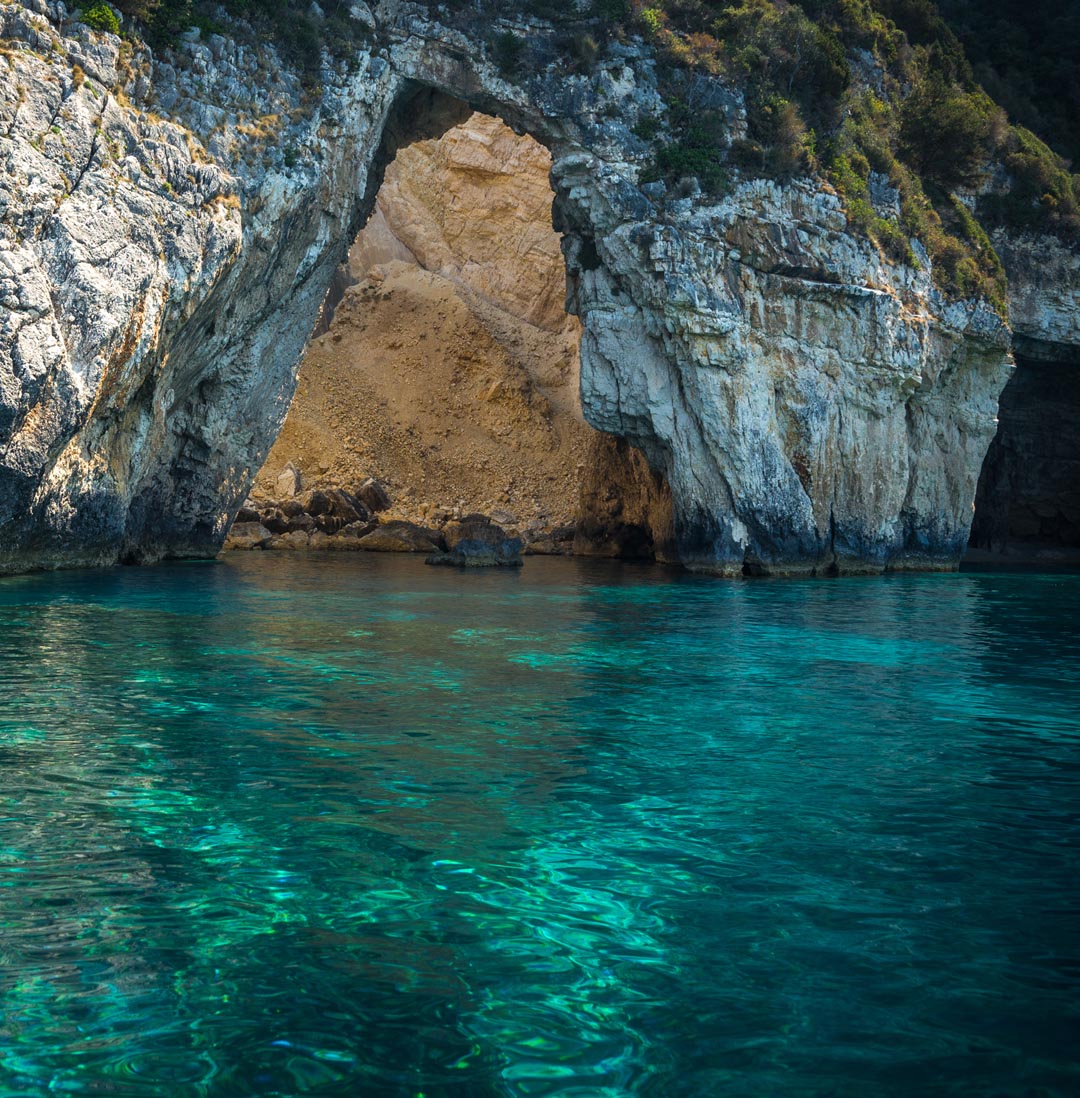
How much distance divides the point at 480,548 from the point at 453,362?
2482cm

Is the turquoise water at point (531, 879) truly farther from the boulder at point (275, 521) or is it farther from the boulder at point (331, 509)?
the boulder at point (331, 509)

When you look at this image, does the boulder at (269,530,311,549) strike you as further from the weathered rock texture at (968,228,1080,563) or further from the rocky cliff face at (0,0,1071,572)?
the weathered rock texture at (968,228,1080,563)

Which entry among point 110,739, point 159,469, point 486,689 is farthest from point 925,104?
point 110,739

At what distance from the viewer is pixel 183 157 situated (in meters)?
24.6

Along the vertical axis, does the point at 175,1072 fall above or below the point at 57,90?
below

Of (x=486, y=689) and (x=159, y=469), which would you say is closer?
(x=486, y=689)

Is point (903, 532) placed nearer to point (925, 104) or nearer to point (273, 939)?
point (925, 104)

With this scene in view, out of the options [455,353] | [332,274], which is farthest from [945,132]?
[455,353]

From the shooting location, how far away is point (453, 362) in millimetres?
59344

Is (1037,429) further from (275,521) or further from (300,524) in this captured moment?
(275,521)

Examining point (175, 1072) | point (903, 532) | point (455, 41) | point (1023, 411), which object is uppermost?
point (455, 41)

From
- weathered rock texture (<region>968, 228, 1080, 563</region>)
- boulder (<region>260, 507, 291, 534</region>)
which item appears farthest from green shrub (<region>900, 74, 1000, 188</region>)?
boulder (<region>260, 507, 291, 534</region>)

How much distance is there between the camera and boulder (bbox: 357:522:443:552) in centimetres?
4378

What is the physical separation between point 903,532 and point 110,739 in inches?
1297
